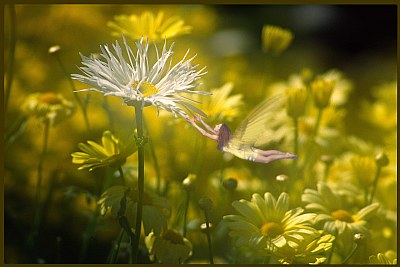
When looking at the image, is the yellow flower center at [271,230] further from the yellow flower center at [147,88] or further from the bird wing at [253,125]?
the yellow flower center at [147,88]

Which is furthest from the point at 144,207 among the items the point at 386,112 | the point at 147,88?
the point at 386,112

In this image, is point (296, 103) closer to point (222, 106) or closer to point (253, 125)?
point (222, 106)

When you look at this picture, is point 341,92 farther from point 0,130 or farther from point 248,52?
point 0,130

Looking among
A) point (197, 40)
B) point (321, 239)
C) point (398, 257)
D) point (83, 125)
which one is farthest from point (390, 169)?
point (197, 40)

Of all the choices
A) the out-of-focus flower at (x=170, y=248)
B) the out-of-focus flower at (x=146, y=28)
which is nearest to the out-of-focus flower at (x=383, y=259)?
the out-of-focus flower at (x=170, y=248)

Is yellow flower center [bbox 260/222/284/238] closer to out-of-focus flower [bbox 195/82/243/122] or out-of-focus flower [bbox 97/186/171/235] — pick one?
out-of-focus flower [bbox 97/186/171/235]

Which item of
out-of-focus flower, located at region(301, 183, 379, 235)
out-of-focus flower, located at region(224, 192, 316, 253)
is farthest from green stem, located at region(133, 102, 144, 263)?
out-of-focus flower, located at region(301, 183, 379, 235)
